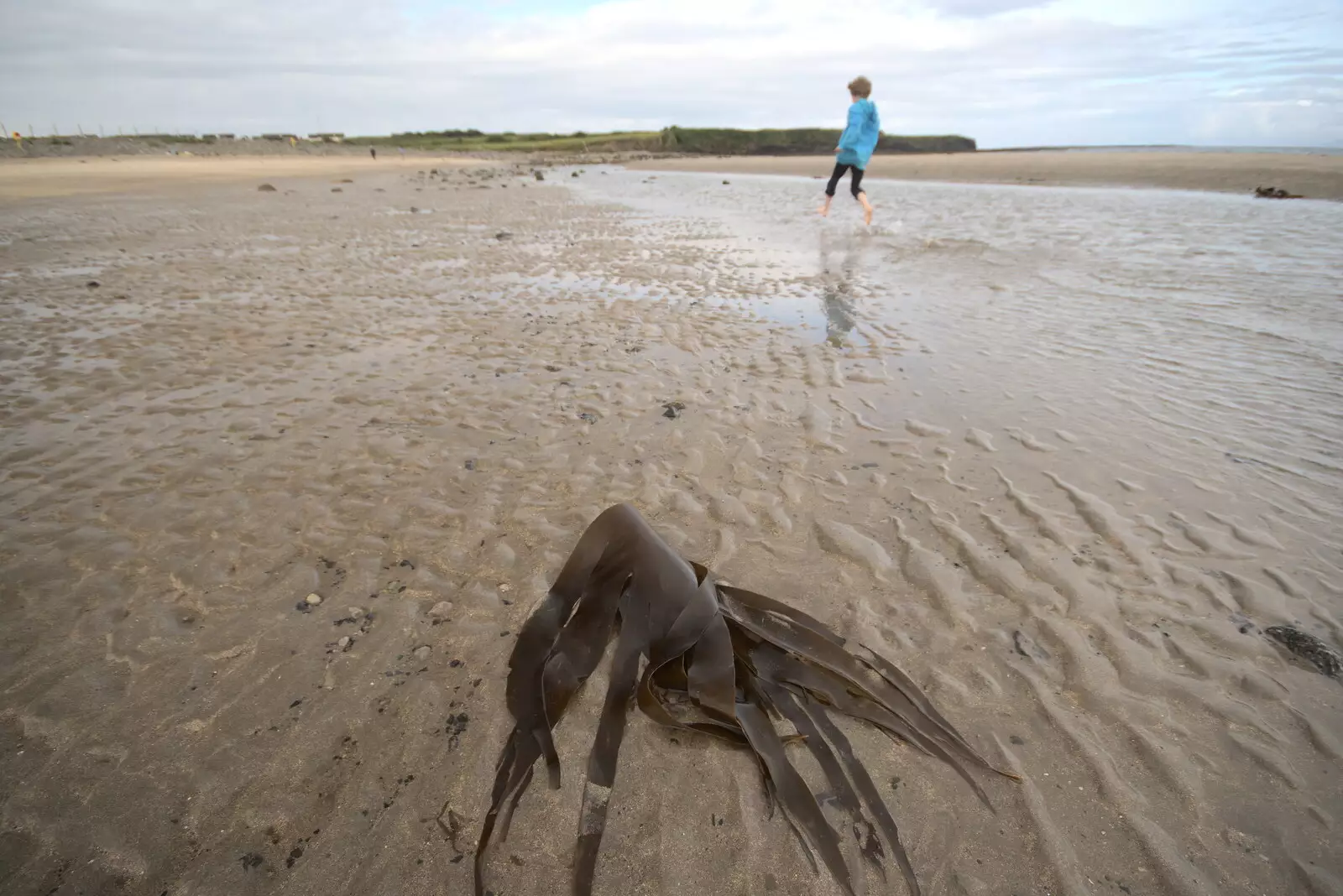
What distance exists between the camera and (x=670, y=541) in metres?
2.83

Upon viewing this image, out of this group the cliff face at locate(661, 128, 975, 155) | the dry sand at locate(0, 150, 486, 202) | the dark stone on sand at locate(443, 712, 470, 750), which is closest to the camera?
the dark stone on sand at locate(443, 712, 470, 750)

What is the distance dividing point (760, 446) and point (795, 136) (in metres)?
66.0

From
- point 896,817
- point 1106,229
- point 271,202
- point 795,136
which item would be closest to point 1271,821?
point 896,817

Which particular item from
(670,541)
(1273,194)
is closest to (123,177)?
(670,541)

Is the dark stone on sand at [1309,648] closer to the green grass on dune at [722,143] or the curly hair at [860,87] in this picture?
the curly hair at [860,87]

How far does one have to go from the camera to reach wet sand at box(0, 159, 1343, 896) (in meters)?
1.62

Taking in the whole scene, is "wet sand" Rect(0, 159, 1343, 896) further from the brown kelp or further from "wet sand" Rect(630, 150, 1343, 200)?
"wet sand" Rect(630, 150, 1343, 200)

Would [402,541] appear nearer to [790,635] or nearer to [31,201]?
[790,635]

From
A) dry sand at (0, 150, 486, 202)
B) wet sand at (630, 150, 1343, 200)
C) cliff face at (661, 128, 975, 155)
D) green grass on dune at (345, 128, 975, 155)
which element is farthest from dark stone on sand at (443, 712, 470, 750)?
cliff face at (661, 128, 975, 155)

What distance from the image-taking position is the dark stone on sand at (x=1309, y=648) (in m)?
2.10

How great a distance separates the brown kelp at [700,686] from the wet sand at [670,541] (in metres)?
0.07

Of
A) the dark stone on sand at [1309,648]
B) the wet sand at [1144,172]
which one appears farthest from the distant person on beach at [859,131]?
the wet sand at [1144,172]

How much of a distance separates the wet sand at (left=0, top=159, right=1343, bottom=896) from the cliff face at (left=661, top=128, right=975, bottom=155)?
59.0m

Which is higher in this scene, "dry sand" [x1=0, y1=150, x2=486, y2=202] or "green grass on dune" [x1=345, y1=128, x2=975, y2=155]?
"green grass on dune" [x1=345, y1=128, x2=975, y2=155]
